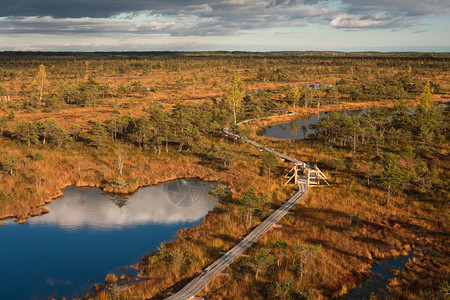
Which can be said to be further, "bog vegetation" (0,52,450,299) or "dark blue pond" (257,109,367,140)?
"dark blue pond" (257,109,367,140)

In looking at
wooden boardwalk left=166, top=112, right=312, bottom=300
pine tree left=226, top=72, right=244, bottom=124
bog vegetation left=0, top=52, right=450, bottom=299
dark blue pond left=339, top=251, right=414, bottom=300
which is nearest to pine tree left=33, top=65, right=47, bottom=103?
bog vegetation left=0, top=52, right=450, bottom=299

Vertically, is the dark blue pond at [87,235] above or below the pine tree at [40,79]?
below

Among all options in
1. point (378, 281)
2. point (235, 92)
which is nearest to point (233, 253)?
point (378, 281)

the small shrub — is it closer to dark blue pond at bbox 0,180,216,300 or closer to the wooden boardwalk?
dark blue pond at bbox 0,180,216,300

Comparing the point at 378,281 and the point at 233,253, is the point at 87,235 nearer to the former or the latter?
the point at 233,253

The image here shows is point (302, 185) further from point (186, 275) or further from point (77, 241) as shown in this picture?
point (77, 241)

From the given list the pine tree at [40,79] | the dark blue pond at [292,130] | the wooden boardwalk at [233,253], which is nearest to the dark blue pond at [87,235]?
the wooden boardwalk at [233,253]

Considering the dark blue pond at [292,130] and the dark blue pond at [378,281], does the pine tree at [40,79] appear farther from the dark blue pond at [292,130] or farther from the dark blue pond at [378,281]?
the dark blue pond at [378,281]

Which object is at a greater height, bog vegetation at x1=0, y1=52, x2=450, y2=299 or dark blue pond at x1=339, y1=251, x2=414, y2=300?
bog vegetation at x1=0, y1=52, x2=450, y2=299
